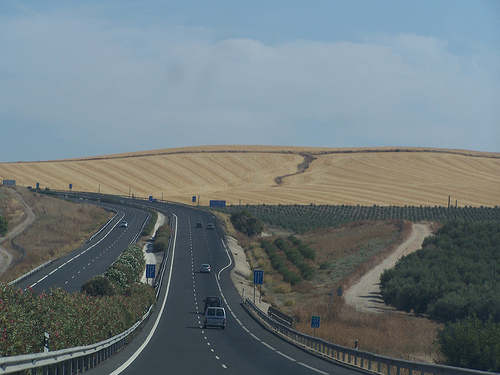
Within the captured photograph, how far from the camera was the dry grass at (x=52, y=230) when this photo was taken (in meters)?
72.9

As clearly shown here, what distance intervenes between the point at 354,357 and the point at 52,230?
7665 centimetres

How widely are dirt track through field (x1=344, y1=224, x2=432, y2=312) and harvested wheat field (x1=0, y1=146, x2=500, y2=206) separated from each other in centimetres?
5354

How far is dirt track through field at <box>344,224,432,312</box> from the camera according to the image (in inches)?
1934

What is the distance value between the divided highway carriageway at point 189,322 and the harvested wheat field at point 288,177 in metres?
44.1

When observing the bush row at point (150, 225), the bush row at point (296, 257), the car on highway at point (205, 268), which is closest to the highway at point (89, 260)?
the bush row at point (150, 225)

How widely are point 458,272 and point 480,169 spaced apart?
4960 inches

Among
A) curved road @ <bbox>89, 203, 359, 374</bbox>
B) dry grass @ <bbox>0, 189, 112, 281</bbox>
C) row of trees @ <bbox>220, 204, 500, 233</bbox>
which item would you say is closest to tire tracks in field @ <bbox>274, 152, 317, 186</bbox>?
row of trees @ <bbox>220, 204, 500, 233</bbox>

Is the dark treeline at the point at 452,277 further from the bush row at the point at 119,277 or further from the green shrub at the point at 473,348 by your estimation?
the bush row at the point at 119,277

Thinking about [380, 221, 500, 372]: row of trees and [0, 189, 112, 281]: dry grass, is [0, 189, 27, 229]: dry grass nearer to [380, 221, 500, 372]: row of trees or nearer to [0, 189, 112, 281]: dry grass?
[0, 189, 112, 281]: dry grass

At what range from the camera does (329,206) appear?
127375 mm

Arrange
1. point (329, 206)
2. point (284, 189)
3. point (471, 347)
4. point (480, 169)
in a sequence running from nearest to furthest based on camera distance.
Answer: point (471, 347) < point (329, 206) < point (284, 189) < point (480, 169)

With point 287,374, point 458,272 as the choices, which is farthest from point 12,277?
point 287,374

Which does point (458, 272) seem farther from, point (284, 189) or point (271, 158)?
point (271, 158)

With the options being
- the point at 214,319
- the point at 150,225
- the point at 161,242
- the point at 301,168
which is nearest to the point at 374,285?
the point at 214,319
